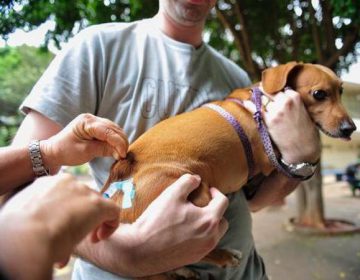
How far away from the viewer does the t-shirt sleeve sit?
129 cm

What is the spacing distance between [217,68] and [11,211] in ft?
4.62

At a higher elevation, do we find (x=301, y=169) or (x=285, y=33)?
(x=301, y=169)

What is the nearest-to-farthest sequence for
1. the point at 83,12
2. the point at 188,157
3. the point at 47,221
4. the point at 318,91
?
the point at 47,221 < the point at 188,157 < the point at 318,91 < the point at 83,12

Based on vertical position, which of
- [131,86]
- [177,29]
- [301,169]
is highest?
[177,29]

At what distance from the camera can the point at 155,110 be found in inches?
58.5

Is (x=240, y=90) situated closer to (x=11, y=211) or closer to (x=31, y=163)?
(x=31, y=163)

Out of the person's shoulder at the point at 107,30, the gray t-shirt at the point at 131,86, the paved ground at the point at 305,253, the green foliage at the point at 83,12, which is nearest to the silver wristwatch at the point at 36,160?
the gray t-shirt at the point at 131,86

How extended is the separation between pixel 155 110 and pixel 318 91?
A: 0.79 metres

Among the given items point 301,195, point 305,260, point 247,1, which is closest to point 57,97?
point 305,260

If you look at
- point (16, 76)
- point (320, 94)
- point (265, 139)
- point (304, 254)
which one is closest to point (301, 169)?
point (265, 139)

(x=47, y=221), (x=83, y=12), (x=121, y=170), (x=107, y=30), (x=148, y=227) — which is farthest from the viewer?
(x=83, y=12)

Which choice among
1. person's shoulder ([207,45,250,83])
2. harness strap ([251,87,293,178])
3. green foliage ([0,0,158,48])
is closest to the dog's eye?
harness strap ([251,87,293,178])

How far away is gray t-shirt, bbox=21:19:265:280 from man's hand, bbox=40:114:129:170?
0.17 metres

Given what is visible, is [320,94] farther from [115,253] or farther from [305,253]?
[305,253]
